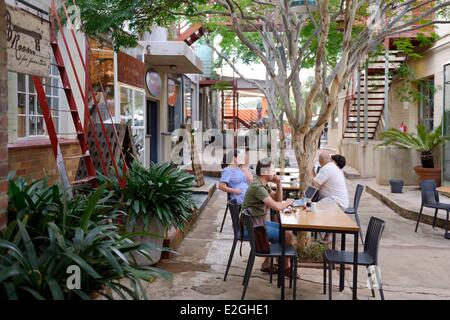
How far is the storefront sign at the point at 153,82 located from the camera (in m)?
13.8

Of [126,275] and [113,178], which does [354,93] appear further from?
[126,275]

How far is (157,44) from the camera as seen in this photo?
12.8 m

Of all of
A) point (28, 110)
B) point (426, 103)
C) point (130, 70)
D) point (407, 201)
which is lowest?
point (407, 201)

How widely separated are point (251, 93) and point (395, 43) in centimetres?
1474

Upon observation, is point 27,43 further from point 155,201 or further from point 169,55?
point 169,55

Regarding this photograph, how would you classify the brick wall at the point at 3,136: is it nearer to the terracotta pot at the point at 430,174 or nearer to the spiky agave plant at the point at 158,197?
the spiky agave plant at the point at 158,197

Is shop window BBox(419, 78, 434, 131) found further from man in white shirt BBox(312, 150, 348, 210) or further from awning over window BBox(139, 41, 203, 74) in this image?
man in white shirt BBox(312, 150, 348, 210)

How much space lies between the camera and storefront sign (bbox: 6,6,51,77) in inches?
170

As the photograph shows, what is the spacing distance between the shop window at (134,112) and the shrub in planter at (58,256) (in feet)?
20.4

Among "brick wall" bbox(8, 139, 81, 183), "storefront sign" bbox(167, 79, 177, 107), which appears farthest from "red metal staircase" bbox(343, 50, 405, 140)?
"brick wall" bbox(8, 139, 81, 183)

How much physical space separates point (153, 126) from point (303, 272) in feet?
34.2

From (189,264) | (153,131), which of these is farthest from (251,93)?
(189,264)

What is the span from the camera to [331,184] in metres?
7.60

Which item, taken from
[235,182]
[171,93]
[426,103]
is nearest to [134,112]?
[235,182]
